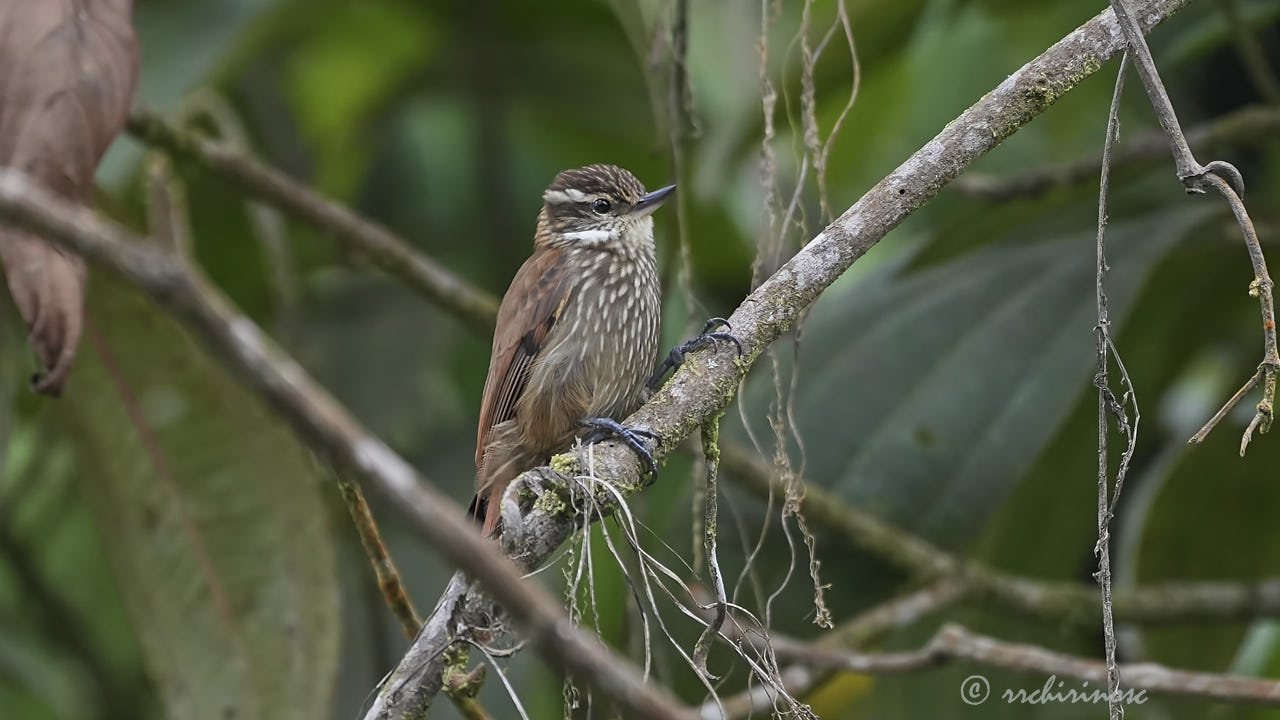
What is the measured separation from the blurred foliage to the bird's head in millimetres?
156

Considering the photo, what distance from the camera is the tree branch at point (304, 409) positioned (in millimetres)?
774

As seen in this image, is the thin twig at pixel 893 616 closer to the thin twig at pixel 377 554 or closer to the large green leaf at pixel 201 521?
the large green leaf at pixel 201 521

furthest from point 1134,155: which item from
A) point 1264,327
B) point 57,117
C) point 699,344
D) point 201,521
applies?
point 57,117

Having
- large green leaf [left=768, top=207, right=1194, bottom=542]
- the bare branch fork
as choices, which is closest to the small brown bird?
large green leaf [left=768, top=207, right=1194, bottom=542]

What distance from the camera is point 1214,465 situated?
321cm

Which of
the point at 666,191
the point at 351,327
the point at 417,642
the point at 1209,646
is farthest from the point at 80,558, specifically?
the point at 1209,646

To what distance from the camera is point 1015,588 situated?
306 cm

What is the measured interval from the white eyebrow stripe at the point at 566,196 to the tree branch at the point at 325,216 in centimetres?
28

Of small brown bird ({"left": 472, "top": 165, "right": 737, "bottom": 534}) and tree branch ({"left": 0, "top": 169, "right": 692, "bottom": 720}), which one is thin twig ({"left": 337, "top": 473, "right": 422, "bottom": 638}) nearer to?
small brown bird ({"left": 472, "top": 165, "right": 737, "bottom": 534})

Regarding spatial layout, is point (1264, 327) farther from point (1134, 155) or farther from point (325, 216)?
point (325, 216)

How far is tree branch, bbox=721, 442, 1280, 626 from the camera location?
2.92 metres

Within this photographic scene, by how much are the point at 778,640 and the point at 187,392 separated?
133 cm
